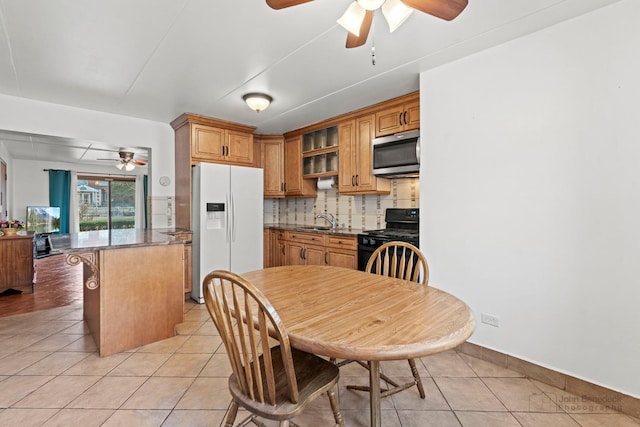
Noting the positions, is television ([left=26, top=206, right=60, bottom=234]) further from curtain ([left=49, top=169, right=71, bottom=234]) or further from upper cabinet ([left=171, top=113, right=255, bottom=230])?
upper cabinet ([left=171, top=113, right=255, bottom=230])

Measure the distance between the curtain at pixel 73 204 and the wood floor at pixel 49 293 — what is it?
7.39ft

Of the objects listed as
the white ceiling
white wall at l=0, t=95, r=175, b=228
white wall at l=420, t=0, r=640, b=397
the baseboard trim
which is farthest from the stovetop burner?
white wall at l=0, t=95, r=175, b=228

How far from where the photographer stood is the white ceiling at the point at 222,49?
1.78 meters

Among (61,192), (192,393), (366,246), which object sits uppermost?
(61,192)

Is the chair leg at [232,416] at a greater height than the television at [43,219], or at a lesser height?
lesser

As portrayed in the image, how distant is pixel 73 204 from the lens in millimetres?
7473

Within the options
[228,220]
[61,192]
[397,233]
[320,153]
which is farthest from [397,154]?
[61,192]

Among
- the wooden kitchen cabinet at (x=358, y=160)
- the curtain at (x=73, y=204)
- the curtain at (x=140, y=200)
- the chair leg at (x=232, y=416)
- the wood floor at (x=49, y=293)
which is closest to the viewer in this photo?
the chair leg at (x=232, y=416)

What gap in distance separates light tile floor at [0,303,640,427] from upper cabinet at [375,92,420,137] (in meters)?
2.15

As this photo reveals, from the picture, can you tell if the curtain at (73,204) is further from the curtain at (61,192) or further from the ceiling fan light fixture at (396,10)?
the ceiling fan light fixture at (396,10)

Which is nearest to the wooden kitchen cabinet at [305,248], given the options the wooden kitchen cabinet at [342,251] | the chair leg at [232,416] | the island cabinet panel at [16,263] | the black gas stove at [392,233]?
the wooden kitchen cabinet at [342,251]

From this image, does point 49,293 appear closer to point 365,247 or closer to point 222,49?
point 222,49

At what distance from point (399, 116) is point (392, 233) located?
1.24 metres

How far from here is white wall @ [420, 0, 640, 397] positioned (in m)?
1.69
